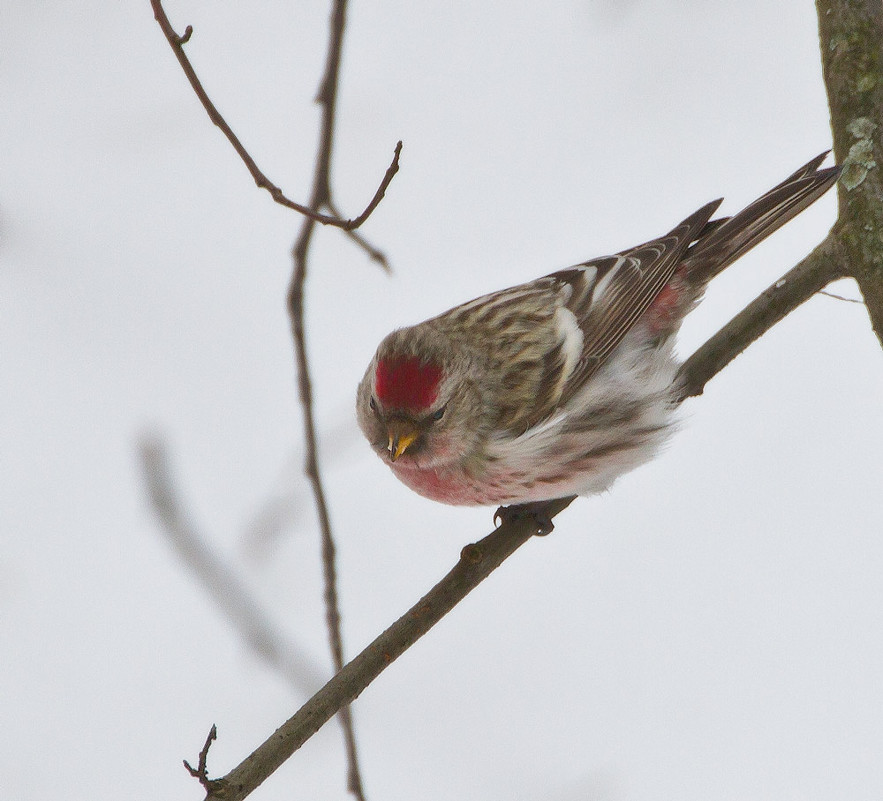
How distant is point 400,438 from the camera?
264 cm

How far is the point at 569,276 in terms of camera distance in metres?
3.27

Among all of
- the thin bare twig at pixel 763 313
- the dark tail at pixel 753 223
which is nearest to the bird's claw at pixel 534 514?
the thin bare twig at pixel 763 313

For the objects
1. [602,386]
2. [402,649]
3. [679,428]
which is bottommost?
[402,649]

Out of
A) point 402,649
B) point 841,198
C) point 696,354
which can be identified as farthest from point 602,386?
point 402,649

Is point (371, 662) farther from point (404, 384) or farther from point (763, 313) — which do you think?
point (763, 313)

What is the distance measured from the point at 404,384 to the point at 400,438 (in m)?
0.14

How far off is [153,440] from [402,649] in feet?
2.93

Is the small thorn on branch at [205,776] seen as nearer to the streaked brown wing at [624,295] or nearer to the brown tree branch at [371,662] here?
the brown tree branch at [371,662]

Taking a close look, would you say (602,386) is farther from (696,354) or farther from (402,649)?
(402,649)

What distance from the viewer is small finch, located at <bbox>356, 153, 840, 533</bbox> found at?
2717 millimetres

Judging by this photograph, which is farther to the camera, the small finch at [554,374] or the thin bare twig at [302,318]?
the small finch at [554,374]

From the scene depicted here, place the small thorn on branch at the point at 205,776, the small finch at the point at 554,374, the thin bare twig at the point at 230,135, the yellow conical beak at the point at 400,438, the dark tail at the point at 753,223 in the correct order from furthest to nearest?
the dark tail at the point at 753,223 → the small finch at the point at 554,374 → the yellow conical beak at the point at 400,438 → the thin bare twig at the point at 230,135 → the small thorn on branch at the point at 205,776

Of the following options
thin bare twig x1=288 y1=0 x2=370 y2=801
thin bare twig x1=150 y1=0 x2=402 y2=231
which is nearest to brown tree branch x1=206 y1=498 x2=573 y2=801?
thin bare twig x1=288 y1=0 x2=370 y2=801

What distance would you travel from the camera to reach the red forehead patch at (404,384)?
8.69 feet
